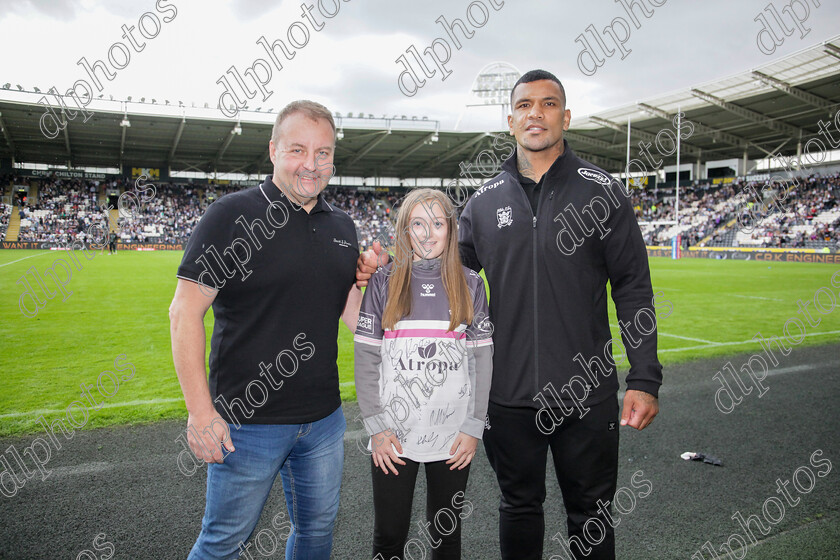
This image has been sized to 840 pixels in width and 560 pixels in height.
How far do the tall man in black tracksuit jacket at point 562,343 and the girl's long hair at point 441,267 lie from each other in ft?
0.76

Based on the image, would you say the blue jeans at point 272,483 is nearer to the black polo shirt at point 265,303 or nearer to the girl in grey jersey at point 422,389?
the black polo shirt at point 265,303

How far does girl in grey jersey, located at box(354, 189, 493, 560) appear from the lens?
2174 millimetres

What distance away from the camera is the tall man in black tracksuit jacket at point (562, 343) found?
229cm

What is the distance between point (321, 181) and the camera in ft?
6.89

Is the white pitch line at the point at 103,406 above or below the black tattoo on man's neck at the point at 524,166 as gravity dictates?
below

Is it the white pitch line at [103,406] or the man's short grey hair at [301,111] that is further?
the white pitch line at [103,406]

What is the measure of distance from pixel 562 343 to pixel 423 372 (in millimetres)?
663

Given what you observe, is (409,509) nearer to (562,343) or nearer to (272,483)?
(272,483)

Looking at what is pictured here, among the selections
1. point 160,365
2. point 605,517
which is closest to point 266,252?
point 605,517

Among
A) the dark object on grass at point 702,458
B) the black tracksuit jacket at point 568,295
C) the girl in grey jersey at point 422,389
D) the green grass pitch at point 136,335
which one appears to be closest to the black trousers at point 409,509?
the girl in grey jersey at point 422,389

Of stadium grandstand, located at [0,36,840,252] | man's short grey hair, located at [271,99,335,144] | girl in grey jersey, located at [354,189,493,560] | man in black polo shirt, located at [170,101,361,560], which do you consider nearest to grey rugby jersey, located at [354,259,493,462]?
girl in grey jersey, located at [354,189,493,560]

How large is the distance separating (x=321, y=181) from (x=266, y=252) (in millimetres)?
382

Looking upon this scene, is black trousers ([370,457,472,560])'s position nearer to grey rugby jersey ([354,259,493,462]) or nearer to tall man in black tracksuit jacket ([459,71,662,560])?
grey rugby jersey ([354,259,493,462])

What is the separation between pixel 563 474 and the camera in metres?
2.34
